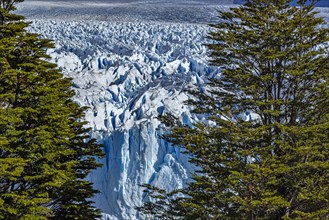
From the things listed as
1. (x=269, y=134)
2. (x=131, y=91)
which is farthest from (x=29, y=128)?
(x=131, y=91)

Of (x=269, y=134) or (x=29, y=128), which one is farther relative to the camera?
(x=29, y=128)

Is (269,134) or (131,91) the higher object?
(269,134)

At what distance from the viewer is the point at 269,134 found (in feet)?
19.9

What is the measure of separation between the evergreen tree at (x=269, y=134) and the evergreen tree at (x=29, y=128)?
1615 mm

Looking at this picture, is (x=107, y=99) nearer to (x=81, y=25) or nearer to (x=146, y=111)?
(x=146, y=111)

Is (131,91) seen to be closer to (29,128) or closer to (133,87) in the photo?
(133,87)

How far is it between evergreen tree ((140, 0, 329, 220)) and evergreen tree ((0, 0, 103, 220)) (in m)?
1.61

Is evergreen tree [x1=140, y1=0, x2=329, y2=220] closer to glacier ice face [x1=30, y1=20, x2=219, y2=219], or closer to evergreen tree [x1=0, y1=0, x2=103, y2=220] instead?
glacier ice face [x1=30, y1=20, x2=219, y2=219]

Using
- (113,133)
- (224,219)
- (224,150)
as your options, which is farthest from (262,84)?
(113,133)

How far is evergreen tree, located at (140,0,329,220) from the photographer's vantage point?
18.2 ft

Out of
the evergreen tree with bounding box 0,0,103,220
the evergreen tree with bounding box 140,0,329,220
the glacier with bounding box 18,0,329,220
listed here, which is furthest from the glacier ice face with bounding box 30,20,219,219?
the evergreen tree with bounding box 0,0,103,220

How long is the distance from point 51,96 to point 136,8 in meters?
32.6

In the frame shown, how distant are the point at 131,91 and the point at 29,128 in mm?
11090

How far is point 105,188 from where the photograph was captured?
1340 cm
